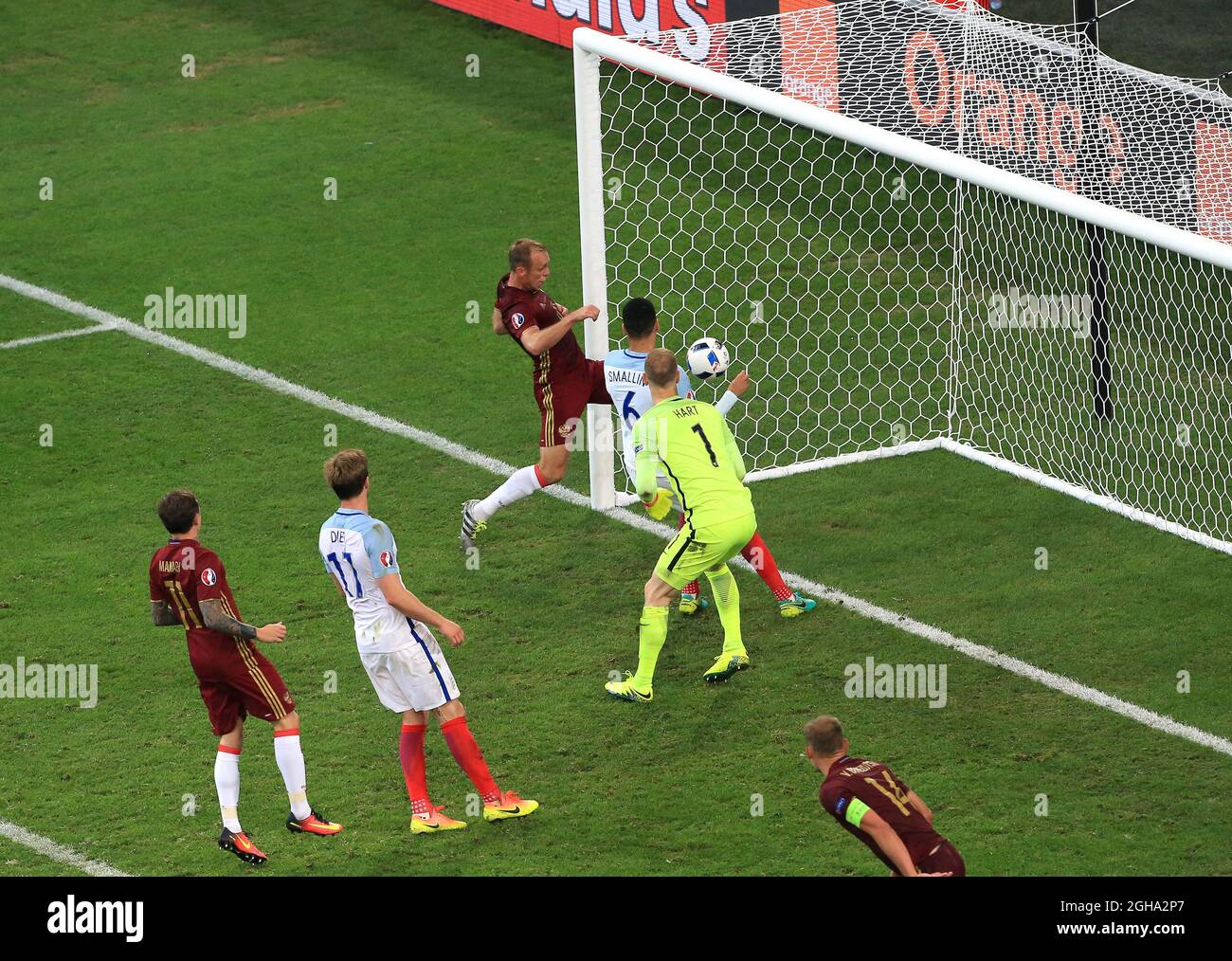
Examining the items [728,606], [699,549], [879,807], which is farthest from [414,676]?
[879,807]

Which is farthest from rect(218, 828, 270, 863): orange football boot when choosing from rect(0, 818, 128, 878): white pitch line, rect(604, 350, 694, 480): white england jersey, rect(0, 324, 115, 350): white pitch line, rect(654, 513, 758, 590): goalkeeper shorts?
rect(0, 324, 115, 350): white pitch line

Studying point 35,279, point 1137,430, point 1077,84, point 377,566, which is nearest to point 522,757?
point 377,566

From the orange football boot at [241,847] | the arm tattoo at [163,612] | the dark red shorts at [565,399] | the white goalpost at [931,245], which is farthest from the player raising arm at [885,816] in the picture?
the dark red shorts at [565,399]

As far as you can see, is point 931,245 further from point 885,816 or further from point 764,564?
point 885,816

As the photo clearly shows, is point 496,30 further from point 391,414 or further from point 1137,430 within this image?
point 1137,430

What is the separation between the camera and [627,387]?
9602mm

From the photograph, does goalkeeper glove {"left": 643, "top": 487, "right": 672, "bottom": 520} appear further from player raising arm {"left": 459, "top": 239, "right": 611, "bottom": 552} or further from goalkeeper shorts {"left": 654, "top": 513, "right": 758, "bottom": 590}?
player raising arm {"left": 459, "top": 239, "right": 611, "bottom": 552}

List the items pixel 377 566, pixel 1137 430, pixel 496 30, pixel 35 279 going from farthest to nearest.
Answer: pixel 496 30 < pixel 35 279 < pixel 1137 430 < pixel 377 566

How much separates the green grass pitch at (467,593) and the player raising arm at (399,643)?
0.50ft

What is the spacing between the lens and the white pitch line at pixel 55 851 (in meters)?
7.55

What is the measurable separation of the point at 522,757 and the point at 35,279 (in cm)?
775

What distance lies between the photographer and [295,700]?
29.2ft

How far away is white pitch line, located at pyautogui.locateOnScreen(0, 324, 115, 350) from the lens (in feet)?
43.7

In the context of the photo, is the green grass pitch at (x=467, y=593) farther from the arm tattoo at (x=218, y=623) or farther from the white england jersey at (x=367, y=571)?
the arm tattoo at (x=218, y=623)
